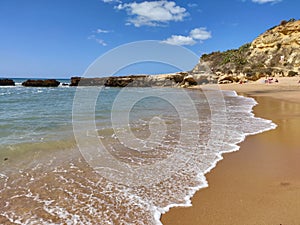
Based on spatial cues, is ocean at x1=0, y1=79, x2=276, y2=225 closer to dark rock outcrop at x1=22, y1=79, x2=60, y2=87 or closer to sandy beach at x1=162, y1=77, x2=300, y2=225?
sandy beach at x1=162, y1=77, x2=300, y2=225

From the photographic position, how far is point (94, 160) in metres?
5.36

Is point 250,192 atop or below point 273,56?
below

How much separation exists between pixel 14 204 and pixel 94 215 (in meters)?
1.28

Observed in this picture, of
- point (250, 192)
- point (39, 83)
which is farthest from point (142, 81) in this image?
point (250, 192)

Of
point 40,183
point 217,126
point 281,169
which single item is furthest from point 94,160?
point 217,126

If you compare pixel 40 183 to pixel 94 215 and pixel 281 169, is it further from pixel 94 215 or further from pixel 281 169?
pixel 281 169

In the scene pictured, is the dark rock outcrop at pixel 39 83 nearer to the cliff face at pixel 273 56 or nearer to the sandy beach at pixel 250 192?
the cliff face at pixel 273 56

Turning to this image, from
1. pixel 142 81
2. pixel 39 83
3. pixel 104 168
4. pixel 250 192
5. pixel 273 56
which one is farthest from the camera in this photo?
pixel 39 83

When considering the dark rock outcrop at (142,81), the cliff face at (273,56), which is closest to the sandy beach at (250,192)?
the cliff face at (273,56)

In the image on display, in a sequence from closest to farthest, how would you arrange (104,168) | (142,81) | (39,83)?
(104,168), (142,81), (39,83)

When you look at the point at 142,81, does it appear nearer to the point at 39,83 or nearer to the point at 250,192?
the point at 39,83

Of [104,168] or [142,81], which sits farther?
[142,81]

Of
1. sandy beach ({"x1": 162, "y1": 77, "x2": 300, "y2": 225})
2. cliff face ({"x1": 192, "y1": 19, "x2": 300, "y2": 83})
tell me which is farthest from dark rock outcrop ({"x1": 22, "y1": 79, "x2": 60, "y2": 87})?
sandy beach ({"x1": 162, "y1": 77, "x2": 300, "y2": 225})

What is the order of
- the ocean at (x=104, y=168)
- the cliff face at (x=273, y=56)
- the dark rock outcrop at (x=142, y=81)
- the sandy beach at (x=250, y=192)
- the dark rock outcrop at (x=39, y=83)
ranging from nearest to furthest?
the sandy beach at (x=250, y=192), the ocean at (x=104, y=168), the cliff face at (x=273, y=56), the dark rock outcrop at (x=142, y=81), the dark rock outcrop at (x=39, y=83)
